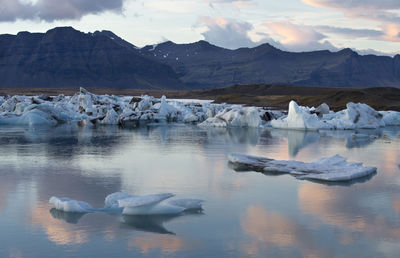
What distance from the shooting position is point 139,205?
8.98 metres

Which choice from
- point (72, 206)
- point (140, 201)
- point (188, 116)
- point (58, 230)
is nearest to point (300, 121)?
point (188, 116)

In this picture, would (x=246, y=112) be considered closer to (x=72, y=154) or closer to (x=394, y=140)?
(x=394, y=140)

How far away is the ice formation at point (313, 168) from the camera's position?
42.5ft

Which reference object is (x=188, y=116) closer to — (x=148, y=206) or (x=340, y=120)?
(x=340, y=120)

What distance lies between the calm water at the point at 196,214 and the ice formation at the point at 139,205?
0.76 ft

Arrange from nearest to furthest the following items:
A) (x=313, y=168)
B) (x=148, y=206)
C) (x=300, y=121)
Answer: (x=148, y=206) < (x=313, y=168) < (x=300, y=121)

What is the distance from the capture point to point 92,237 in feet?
25.6

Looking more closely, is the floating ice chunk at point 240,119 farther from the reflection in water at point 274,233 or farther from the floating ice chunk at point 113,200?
the reflection in water at point 274,233

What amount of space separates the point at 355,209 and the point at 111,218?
4.66 m

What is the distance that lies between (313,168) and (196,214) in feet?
18.6

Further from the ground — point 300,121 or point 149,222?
point 300,121

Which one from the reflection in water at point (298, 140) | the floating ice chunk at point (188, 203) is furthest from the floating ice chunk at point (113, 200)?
the reflection in water at point (298, 140)

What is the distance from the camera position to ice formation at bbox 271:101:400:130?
3016cm

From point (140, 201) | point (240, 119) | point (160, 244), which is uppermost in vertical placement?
point (240, 119)
